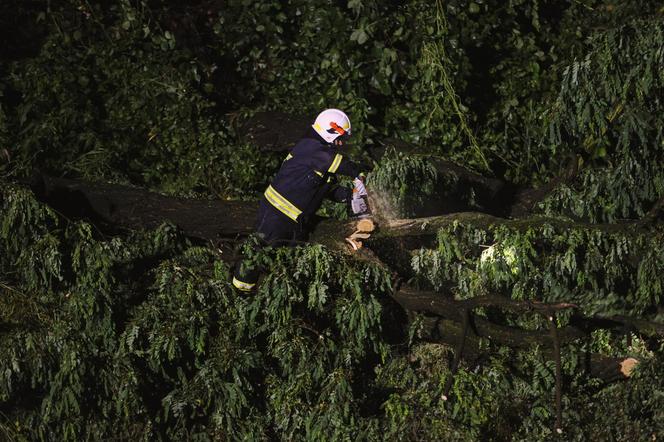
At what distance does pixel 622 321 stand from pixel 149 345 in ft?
9.31

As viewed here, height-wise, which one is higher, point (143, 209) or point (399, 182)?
point (399, 182)

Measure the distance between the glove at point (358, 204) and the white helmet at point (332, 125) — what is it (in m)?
0.38

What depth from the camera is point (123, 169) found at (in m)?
8.48

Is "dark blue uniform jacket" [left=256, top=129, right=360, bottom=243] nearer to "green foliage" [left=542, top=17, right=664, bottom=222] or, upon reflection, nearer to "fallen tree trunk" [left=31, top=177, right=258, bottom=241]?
"fallen tree trunk" [left=31, top=177, right=258, bottom=241]

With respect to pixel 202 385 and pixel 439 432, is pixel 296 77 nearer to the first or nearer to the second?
pixel 202 385

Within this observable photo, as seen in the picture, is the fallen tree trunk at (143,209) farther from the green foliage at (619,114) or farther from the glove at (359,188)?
the green foliage at (619,114)

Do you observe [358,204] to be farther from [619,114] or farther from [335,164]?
[619,114]

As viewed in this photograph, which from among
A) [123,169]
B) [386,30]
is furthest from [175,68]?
[386,30]

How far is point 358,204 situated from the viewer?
6.21 meters

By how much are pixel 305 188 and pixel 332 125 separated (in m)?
0.42

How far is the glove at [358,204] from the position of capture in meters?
6.20

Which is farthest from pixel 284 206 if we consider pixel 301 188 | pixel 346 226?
pixel 346 226

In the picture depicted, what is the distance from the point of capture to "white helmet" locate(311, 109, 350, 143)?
6.18 metres

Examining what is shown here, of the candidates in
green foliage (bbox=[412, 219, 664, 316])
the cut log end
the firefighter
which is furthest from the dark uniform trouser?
the cut log end
